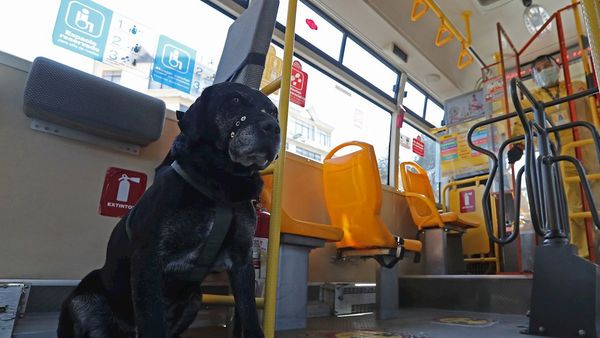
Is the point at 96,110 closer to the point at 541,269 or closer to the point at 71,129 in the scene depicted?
the point at 71,129

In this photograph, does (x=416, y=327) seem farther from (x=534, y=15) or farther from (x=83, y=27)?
(x=534, y=15)

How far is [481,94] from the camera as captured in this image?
4.72 meters

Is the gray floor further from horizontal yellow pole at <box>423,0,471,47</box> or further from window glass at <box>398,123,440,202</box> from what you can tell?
horizontal yellow pole at <box>423,0,471,47</box>

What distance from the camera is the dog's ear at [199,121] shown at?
42.9 inches

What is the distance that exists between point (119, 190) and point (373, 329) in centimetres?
160

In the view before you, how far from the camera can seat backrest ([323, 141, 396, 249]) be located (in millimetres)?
2617

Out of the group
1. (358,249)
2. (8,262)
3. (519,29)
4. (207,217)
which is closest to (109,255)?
(207,217)

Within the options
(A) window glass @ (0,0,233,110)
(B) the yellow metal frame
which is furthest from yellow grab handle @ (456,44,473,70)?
(A) window glass @ (0,0,233,110)

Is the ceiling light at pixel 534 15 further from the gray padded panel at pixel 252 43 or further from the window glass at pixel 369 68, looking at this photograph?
the gray padded panel at pixel 252 43

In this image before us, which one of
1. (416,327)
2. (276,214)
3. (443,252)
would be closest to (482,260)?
(443,252)

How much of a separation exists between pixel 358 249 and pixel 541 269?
1.23 m

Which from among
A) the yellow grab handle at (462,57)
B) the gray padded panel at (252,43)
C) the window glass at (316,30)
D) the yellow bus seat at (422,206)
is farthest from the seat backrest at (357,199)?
the yellow grab handle at (462,57)

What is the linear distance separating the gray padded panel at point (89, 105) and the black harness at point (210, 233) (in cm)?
93

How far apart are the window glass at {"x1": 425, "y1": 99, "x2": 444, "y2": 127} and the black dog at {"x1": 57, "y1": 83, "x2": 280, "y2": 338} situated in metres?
4.99
